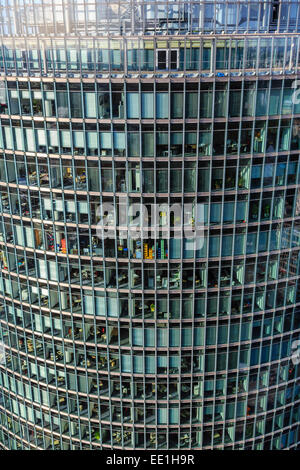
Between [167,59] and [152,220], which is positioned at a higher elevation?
[167,59]

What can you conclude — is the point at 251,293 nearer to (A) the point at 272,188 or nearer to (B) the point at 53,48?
(A) the point at 272,188

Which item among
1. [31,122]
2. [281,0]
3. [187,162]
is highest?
[281,0]

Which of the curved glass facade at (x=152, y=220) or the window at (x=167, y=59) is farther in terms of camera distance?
the curved glass facade at (x=152, y=220)

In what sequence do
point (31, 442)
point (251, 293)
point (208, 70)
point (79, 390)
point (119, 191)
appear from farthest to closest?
point (31, 442) → point (79, 390) → point (251, 293) → point (119, 191) → point (208, 70)

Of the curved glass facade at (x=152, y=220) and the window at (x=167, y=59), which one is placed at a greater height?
the window at (x=167, y=59)

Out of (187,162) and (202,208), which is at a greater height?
(187,162)

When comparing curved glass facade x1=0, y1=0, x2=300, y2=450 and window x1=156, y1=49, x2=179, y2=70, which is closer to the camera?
window x1=156, y1=49, x2=179, y2=70

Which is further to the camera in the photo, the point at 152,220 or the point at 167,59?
the point at 152,220

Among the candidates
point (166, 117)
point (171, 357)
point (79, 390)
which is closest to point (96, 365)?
point (79, 390)
